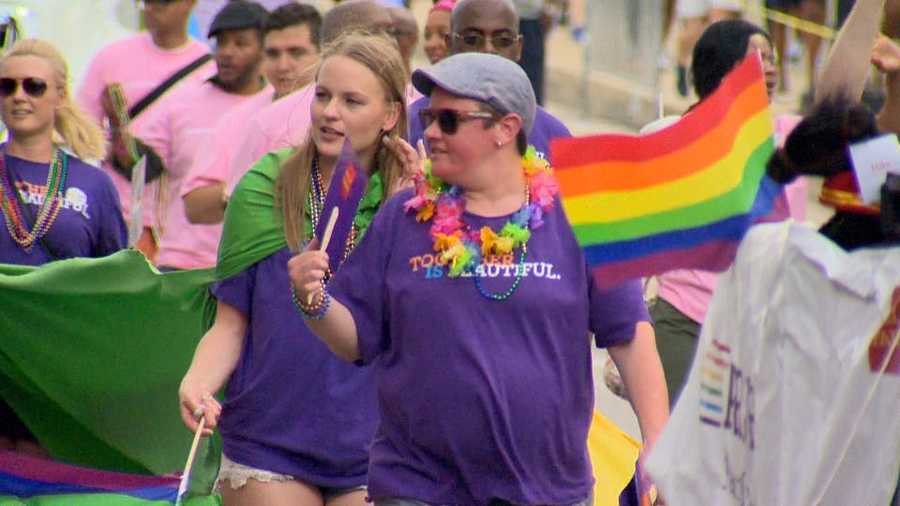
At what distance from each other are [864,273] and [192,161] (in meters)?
5.62

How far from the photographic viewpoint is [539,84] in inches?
577

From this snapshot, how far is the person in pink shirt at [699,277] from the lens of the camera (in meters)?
8.04

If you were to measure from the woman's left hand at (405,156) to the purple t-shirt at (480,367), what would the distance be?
0.67 m

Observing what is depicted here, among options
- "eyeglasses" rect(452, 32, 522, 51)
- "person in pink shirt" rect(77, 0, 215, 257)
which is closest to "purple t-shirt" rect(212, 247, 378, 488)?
"eyeglasses" rect(452, 32, 522, 51)

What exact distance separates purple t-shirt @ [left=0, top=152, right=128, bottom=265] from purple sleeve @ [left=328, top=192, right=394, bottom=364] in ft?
8.39

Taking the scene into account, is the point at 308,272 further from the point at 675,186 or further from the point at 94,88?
the point at 94,88

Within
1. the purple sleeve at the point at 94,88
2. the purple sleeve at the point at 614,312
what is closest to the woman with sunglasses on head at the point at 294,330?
the purple sleeve at the point at 614,312

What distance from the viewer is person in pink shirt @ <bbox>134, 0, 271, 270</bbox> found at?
1045 centimetres

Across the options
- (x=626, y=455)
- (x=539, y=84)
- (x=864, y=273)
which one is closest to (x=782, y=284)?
(x=864, y=273)

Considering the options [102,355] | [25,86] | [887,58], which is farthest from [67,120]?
[887,58]

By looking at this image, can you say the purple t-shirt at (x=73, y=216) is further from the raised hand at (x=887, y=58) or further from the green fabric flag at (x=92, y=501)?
the raised hand at (x=887, y=58)

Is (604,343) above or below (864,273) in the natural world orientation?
below

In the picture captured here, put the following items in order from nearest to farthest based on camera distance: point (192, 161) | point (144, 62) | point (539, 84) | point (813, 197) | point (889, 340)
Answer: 1. point (889, 340)
2. point (192, 161)
3. point (144, 62)
4. point (539, 84)
5. point (813, 197)

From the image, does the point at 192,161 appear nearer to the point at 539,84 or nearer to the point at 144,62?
the point at 144,62
